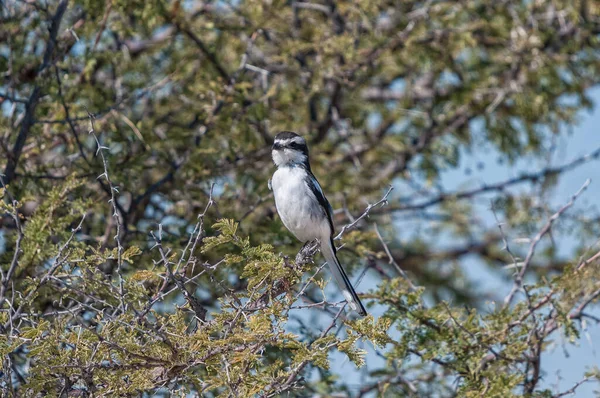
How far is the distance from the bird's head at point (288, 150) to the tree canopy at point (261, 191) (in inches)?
18.5

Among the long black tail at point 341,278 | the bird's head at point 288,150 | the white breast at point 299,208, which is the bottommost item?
the long black tail at point 341,278

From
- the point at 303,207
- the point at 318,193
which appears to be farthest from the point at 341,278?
the point at 318,193

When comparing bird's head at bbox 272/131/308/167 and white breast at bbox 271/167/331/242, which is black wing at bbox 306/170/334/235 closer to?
white breast at bbox 271/167/331/242

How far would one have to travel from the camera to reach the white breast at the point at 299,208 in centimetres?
589

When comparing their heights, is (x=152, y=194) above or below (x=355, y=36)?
below

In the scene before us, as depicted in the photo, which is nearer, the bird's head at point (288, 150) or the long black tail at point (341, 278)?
the long black tail at point (341, 278)

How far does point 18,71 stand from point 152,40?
5.28 feet

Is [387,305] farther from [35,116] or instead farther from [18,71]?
[18,71]

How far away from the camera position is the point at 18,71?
6.84m

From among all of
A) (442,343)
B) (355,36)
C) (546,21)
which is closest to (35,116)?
(355,36)

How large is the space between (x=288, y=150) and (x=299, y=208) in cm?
47

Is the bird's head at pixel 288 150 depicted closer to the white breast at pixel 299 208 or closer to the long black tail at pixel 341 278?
the white breast at pixel 299 208

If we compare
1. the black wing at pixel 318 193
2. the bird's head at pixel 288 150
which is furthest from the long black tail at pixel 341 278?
the bird's head at pixel 288 150

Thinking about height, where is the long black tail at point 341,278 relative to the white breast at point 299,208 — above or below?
below
